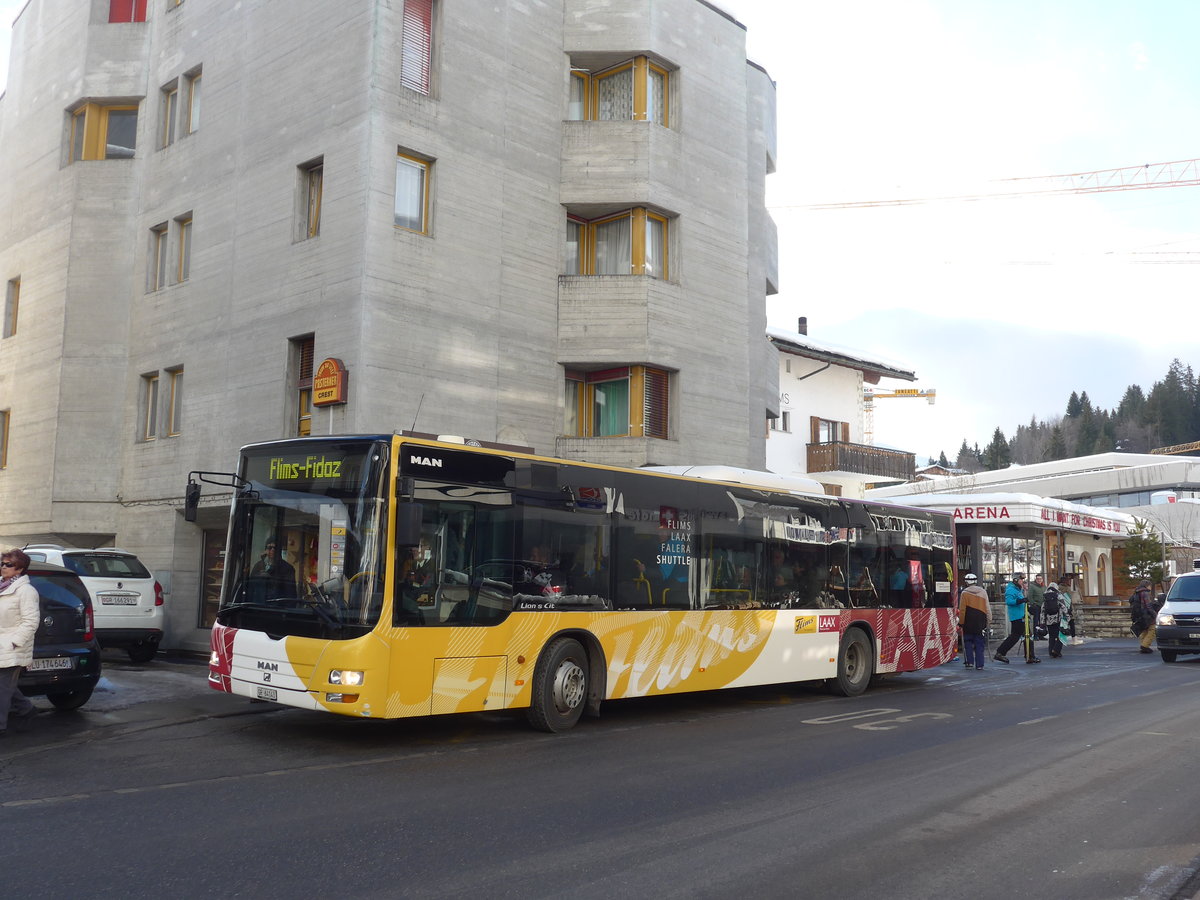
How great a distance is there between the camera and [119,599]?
1719 centimetres

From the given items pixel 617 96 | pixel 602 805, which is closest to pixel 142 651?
pixel 602 805

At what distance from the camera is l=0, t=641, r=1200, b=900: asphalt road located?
5766 millimetres

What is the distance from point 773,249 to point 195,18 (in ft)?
49.6

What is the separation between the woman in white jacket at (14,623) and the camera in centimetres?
977

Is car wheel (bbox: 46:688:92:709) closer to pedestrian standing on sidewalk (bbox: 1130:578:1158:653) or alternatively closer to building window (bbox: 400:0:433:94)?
building window (bbox: 400:0:433:94)

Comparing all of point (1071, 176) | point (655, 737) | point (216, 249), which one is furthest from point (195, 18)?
point (1071, 176)

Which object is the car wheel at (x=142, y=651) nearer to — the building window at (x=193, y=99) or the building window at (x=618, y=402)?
the building window at (x=618, y=402)

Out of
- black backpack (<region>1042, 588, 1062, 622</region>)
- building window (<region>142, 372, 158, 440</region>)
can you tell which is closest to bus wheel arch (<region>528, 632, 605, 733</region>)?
building window (<region>142, 372, 158, 440</region>)

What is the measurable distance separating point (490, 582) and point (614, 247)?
13.2m

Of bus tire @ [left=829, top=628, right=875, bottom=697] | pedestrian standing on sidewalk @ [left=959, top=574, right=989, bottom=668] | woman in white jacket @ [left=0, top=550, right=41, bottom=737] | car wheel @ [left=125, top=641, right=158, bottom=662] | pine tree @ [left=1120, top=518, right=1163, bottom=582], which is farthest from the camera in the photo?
pine tree @ [left=1120, top=518, right=1163, bottom=582]

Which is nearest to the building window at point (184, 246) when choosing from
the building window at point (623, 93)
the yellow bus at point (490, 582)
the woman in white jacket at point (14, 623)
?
the building window at point (623, 93)

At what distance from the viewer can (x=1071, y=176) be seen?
226 ft

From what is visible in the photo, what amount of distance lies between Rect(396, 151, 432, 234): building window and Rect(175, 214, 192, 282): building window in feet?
20.4

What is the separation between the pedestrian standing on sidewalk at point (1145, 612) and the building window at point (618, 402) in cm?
1335
